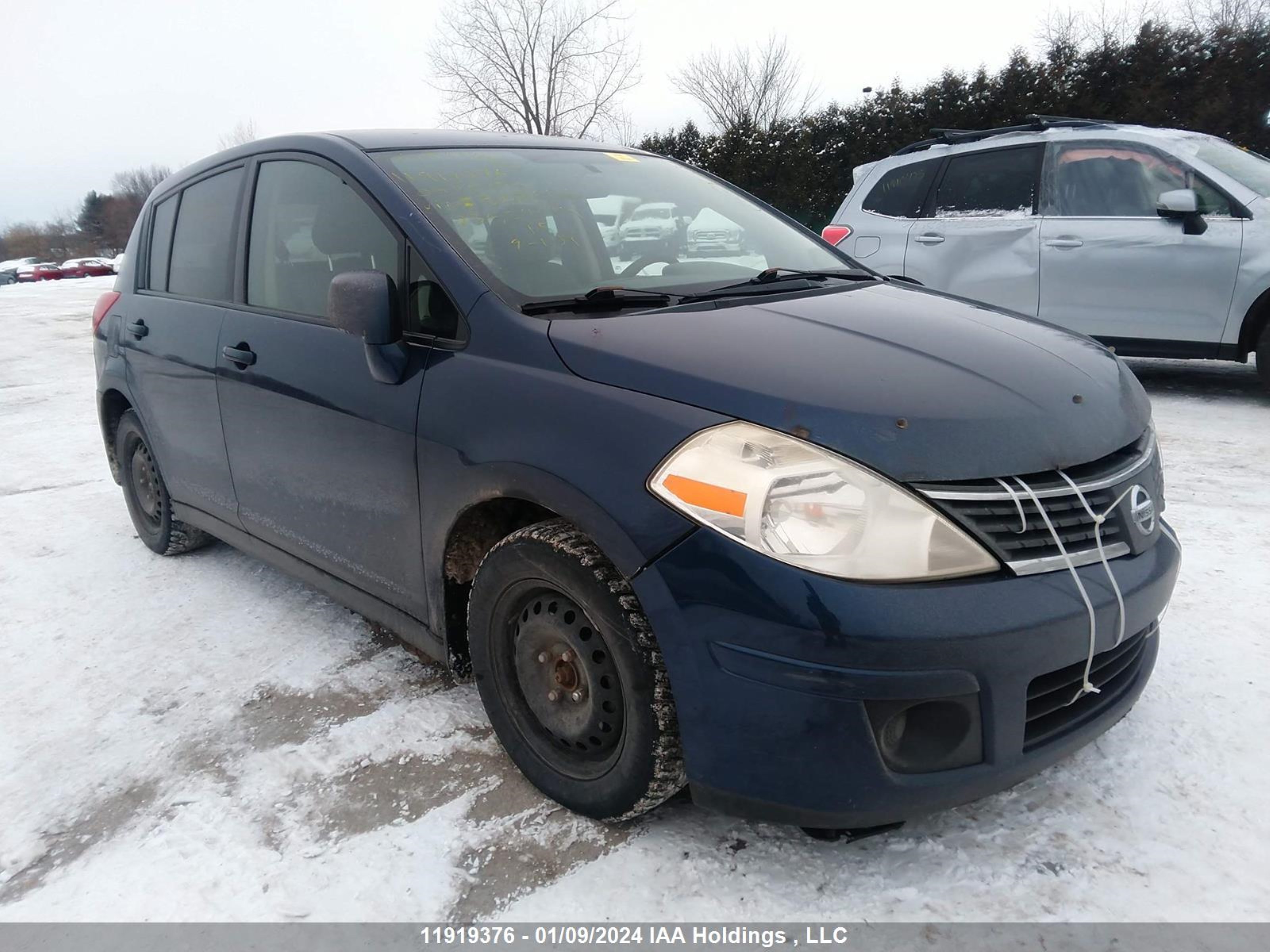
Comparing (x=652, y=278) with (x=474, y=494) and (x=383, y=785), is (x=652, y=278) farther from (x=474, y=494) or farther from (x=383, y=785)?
(x=383, y=785)

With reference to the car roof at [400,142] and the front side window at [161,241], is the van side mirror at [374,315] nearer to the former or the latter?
the car roof at [400,142]

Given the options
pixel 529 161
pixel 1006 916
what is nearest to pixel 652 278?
pixel 529 161

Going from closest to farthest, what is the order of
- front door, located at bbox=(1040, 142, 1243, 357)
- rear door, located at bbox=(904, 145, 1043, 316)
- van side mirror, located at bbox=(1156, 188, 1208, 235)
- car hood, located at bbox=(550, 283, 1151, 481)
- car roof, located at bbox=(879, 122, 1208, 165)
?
car hood, located at bbox=(550, 283, 1151, 481)
van side mirror, located at bbox=(1156, 188, 1208, 235)
front door, located at bbox=(1040, 142, 1243, 357)
car roof, located at bbox=(879, 122, 1208, 165)
rear door, located at bbox=(904, 145, 1043, 316)

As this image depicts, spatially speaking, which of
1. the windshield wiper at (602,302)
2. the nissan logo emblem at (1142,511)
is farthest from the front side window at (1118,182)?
the windshield wiper at (602,302)

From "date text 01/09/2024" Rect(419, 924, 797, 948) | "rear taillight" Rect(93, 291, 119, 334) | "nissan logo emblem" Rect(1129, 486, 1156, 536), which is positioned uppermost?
"rear taillight" Rect(93, 291, 119, 334)

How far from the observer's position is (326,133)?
291cm

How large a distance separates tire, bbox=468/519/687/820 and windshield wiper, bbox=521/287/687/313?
56 centimetres

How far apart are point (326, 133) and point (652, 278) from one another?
4.05 ft

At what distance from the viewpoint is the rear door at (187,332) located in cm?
331

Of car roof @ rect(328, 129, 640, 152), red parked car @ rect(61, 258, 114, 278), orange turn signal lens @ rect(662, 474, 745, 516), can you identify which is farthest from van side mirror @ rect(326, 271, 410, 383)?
red parked car @ rect(61, 258, 114, 278)

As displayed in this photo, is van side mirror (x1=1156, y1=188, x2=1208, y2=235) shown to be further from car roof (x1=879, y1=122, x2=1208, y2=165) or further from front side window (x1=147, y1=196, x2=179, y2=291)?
front side window (x1=147, y1=196, x2=179, y2=291)

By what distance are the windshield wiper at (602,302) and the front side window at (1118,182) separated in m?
5.14

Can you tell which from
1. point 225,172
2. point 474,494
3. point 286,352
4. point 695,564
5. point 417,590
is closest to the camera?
point 695,564

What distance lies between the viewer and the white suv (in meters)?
5.74
